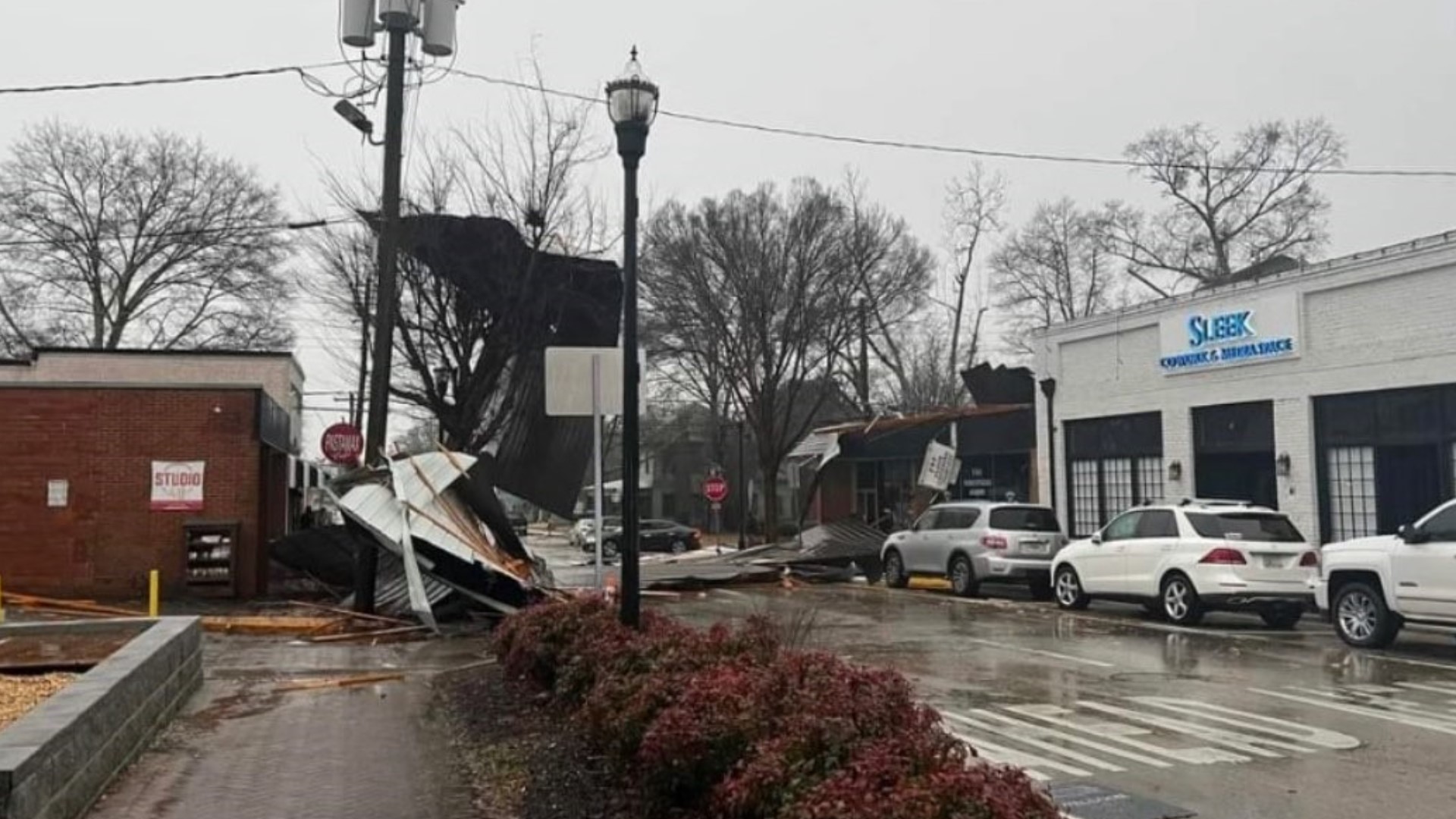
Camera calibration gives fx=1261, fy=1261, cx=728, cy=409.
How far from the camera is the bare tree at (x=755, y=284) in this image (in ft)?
136

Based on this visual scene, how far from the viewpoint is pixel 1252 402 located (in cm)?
2130

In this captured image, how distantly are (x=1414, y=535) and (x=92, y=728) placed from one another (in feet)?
41.8

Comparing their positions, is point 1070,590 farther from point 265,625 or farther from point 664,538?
point 664,538

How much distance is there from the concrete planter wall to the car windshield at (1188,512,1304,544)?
41.8 ft

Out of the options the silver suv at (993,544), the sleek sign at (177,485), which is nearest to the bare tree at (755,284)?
the silver suv at (993,544)

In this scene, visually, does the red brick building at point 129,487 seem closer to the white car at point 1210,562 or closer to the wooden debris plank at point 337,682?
Result: the wooden debris plank at point 337,682

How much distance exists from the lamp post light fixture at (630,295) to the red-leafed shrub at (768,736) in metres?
0.97

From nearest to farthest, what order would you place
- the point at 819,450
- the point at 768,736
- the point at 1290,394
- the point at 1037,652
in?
the point at 768,736, the point at 1037,652, the point at 1290,394, the point at 819,450

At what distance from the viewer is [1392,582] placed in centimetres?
1384

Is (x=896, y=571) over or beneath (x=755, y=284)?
beneath

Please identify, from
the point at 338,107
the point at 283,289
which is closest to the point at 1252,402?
the point at 338,107

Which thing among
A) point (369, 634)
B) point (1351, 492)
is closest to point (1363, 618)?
point (1351, 492)

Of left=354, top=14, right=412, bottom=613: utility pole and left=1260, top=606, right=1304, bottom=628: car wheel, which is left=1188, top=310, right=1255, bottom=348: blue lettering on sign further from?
left=354, top=14, right=412, bottom=613: utility pole

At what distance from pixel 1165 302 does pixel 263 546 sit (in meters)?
16.7
